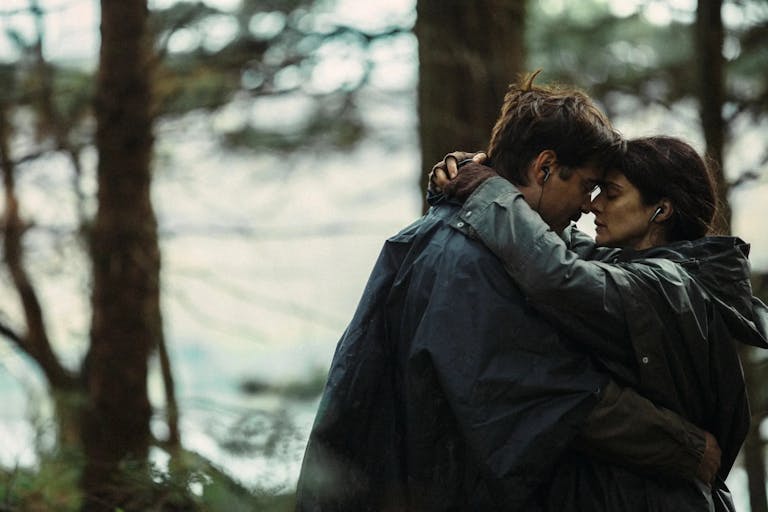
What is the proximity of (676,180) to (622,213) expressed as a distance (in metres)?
0.18

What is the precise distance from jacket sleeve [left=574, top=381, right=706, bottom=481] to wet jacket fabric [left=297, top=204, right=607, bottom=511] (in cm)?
5

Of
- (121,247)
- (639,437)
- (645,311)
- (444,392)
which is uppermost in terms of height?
(645,311)

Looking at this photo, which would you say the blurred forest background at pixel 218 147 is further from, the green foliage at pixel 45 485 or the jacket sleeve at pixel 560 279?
the jacket sleeve at pixel 560 279

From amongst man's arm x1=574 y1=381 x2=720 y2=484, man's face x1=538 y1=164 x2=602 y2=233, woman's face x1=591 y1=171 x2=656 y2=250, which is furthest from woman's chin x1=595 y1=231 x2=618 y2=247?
man's arm x1=574 y1=381 x2=720 y2=484

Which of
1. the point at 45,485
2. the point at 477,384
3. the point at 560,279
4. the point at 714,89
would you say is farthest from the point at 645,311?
the point at 45,485

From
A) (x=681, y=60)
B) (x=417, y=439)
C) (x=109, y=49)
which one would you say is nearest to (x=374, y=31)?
(x=109, y=49)

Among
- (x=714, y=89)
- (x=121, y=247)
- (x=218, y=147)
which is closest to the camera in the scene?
(x=714, y=89)

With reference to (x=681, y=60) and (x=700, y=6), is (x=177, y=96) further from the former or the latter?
(x=700, y=6)

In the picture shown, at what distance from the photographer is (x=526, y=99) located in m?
2.84

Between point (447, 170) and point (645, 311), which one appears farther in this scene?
point (447, 170)

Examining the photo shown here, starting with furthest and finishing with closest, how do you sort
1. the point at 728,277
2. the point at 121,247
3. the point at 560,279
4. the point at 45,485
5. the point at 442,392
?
the point at 121,247 → the point at 45,485 → the point at 728,277 → the point at 442,392 → the point at 560,279

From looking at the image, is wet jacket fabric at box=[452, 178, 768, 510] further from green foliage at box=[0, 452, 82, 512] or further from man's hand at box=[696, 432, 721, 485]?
green foliage at box=[0, 452, 82, 512]

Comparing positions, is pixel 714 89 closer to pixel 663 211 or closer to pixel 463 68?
pixel 463 68

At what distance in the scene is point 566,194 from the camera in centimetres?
286
